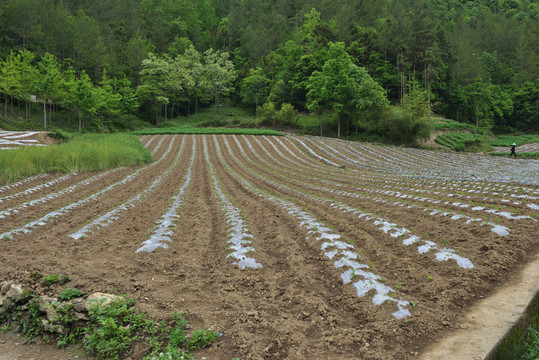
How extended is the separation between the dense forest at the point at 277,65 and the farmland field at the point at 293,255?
109ft

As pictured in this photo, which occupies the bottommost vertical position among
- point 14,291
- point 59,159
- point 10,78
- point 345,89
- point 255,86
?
point 14,291

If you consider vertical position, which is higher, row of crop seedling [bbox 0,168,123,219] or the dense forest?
the dense forest

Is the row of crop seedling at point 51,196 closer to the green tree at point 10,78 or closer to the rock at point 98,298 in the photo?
the rock at point 98,298

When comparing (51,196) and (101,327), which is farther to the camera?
(51,196)

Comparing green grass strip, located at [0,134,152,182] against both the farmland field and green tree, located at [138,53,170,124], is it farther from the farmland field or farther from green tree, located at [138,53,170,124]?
green tree, located at [138,53,170,124]

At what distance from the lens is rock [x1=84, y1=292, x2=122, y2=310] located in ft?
11.3

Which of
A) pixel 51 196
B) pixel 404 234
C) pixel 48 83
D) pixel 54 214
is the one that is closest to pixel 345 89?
pixel 48 83

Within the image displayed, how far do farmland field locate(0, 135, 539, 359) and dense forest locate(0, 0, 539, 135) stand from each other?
109 feet

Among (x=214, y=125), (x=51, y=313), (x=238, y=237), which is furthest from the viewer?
(x=214, y=125)

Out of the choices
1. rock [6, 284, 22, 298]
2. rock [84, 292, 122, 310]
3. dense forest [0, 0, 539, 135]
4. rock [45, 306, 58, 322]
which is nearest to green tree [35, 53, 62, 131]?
dense forest [0, 0, 539, 135]

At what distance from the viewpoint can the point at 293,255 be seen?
5344 mm

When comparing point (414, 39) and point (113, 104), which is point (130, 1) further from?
point (414, 39)

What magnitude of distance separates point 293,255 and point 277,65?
66.4 m

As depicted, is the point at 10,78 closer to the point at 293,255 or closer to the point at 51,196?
the point at 51,196
